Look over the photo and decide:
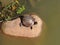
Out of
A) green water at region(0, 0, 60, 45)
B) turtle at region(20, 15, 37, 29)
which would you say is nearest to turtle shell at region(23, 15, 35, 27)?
turtle at region(20, 15, 37, 29)

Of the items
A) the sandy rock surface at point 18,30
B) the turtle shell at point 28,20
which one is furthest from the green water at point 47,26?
the turtle shell at point 28,20

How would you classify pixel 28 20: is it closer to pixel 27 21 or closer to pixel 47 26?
pixel 27 21

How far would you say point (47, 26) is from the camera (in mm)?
2227

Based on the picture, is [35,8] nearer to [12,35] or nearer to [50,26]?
[50,26]

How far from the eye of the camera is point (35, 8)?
7.68ft

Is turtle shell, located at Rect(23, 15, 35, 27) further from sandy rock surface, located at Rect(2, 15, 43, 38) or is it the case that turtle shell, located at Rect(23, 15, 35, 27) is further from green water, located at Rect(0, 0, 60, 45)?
green water, located at Rect(0, 0, 60, 45)

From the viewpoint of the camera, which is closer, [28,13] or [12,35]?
[12,35]

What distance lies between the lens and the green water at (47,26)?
213 cm

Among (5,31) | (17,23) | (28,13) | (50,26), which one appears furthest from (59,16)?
(5,31)

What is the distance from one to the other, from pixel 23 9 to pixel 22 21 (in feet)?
0.50

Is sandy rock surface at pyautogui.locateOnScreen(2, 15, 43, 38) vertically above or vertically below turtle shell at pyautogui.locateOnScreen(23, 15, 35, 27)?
below

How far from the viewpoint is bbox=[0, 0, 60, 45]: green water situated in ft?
6.98

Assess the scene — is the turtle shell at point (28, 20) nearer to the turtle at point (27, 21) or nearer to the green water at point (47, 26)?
the turtle at point (27, 21)

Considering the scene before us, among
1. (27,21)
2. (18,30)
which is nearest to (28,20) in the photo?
(27,21)
